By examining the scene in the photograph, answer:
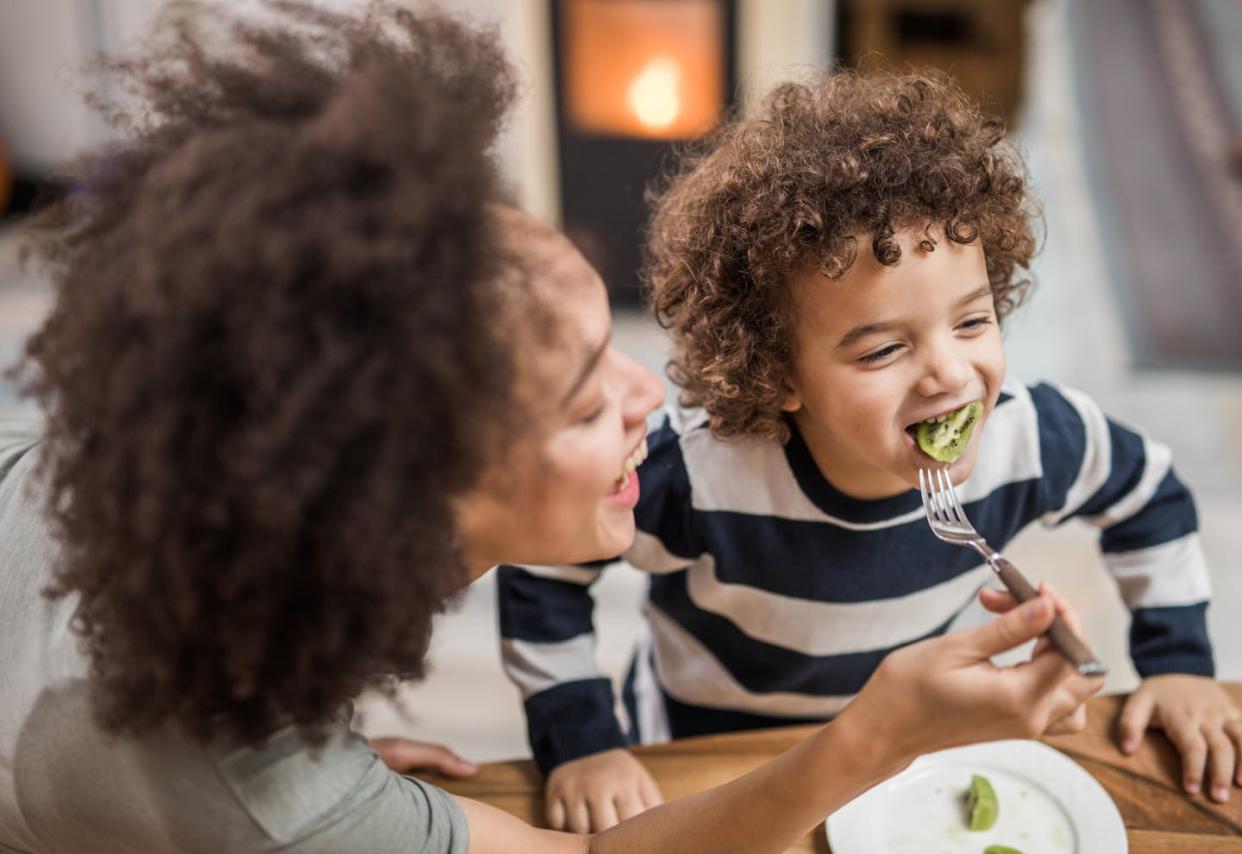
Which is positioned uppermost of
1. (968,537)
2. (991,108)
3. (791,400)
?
(991,108)

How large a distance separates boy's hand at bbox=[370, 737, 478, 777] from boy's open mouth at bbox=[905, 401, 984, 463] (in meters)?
0.50

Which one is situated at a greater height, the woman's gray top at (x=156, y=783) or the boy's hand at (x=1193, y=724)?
the woman's gray top at (x=156, y=783)

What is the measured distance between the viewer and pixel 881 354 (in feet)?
3.29

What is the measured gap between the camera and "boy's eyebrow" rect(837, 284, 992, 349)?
3.24 ft

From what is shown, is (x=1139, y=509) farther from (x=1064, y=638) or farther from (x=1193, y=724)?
(x=1064, y=638)

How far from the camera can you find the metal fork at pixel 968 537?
2.33 feet

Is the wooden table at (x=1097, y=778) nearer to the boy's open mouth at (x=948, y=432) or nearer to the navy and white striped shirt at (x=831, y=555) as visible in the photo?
the navy and white striped shirt at (x=831, y=555)

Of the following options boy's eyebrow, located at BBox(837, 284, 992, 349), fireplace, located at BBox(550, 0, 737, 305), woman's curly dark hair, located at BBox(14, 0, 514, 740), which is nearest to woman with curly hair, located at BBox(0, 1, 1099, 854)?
woman's curly dark hair, located at BBox(14, 0, 514, 740)

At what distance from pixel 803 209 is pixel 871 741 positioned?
452 mm

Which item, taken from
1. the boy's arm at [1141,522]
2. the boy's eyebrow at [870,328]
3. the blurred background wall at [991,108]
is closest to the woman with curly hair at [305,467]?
the boy's eyebrow at [870,328]

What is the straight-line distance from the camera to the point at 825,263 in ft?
3.25

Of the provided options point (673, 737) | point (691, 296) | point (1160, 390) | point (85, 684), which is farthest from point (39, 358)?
point (1160, 390)

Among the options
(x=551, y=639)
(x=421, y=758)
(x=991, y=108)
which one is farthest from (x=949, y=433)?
(x=991, y=108)

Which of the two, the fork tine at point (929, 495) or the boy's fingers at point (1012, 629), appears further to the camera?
the fork tine at point (929, 495)
